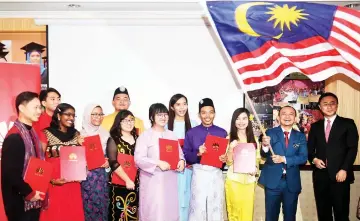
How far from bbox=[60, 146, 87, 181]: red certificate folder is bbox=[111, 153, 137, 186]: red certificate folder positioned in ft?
1.16

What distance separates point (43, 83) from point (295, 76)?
3208 millimetres

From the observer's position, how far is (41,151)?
375 cm

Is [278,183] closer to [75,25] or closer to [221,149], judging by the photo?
[221,149]

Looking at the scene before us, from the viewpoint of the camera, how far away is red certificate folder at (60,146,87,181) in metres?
4.03

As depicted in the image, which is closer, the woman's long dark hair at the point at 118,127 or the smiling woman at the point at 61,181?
the smiling woman at the point at 61,181

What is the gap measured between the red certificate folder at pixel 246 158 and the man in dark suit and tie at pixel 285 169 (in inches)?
9.4

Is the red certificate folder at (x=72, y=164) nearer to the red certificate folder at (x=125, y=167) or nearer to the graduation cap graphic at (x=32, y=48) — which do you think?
the red certificate folder at (x=125, y=167)

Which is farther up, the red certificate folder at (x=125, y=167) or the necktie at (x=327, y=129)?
the necktie at (x=327, y=129)

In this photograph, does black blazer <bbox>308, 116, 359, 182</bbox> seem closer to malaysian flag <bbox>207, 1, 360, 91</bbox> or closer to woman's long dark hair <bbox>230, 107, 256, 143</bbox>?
woman's long dark hair <bbox>230, 107, 256, 143</bbox>

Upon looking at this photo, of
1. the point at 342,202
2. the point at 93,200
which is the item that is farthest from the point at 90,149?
the point at 342,202

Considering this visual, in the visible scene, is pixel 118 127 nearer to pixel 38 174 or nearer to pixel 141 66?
pixel 38 174

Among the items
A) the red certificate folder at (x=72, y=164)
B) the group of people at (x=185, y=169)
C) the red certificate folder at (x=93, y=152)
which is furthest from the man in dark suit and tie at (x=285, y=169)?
the red certificate folder at (x=72, y=164)

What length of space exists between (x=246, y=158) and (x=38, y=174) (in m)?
1.93

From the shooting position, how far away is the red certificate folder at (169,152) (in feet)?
14.0
